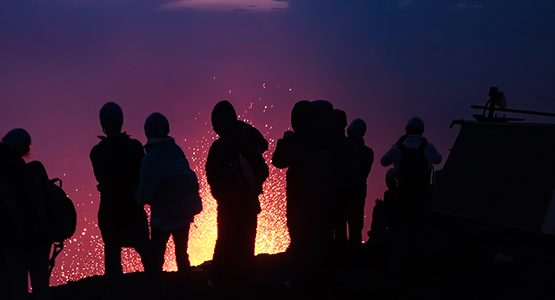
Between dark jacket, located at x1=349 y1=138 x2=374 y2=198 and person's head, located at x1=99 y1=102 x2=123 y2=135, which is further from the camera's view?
dark jacket, located at x1=349 y1=138 x2=374 y2=198

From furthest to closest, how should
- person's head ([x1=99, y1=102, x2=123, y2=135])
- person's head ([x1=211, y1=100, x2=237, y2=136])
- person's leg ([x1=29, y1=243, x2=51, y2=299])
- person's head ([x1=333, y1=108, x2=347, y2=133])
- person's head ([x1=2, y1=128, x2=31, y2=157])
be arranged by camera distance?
person's head ([x1=333, y1=108, x2=347, y2=133]) < person's head ([x1=211, y1=100, x2=237, y2=136]) < person's head ([x1=99, y1=102, x2=123, y2=135]) < person's leg ([x1=29, y1=243, x2=51, y2=299]) < person's head ([x1=2, y1=128, x2=31, y2=157])

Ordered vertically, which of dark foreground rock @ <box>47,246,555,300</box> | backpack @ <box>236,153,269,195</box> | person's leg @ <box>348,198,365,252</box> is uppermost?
backpack @ <box>236,153,269,195</box>

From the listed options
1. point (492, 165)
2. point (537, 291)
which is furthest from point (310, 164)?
point (492, 165)

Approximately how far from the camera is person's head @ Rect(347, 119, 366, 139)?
25.8ft

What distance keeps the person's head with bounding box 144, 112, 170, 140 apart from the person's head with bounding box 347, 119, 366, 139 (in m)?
3.44

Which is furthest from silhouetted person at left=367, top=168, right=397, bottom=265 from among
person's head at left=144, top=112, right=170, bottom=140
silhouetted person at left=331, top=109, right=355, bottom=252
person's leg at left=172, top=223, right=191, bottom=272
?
person's head at left=144, top=112, right=170, bottom=140

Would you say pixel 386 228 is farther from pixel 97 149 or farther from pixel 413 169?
pixel 97 149

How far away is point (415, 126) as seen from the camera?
703 centimetres

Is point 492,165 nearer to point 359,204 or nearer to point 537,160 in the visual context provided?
point 537,160

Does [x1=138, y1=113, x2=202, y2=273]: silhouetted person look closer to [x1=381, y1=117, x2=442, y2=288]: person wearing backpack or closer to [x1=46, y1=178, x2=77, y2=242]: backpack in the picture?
[x1=46, y1=178, x2=77, y2=242]: backpack

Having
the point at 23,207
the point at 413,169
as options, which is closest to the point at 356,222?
the point at 413,169

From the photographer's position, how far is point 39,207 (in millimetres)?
4734

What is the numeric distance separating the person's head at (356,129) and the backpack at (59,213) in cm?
432

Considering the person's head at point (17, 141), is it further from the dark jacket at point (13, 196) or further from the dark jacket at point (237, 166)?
the dark jacket at point (237, 166)
